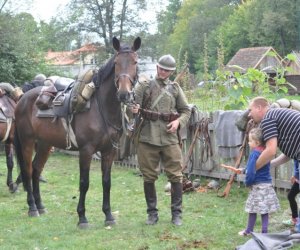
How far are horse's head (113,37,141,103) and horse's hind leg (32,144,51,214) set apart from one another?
2291 mm

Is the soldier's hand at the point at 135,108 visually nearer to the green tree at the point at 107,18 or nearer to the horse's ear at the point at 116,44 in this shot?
the horse's ear at the point at 116,44

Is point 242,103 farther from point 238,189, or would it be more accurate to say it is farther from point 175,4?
point 175,4

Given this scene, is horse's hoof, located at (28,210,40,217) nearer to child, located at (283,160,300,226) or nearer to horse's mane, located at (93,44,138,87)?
horse's mane, located at (93,44,138,87)

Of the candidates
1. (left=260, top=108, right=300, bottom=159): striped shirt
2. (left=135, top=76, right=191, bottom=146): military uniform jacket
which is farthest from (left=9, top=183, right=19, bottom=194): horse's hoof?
(left=260, top=108, right=300, bottom=159): striped shirt

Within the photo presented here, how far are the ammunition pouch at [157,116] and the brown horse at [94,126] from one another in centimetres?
33

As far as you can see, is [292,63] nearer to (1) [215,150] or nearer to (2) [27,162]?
(1) [215,150]

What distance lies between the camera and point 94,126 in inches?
230

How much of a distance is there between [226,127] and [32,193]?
11.2 feet

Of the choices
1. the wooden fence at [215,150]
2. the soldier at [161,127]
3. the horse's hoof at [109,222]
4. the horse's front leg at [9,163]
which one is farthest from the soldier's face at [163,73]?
the horse's front leg at [9,163]

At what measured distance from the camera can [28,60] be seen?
16000 mm

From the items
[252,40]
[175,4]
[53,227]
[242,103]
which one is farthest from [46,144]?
[175,4]

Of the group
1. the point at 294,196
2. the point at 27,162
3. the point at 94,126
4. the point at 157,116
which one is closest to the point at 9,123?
the point at 27,162

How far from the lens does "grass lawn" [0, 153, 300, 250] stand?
5.28 meters

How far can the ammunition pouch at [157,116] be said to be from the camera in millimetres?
5832
